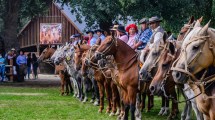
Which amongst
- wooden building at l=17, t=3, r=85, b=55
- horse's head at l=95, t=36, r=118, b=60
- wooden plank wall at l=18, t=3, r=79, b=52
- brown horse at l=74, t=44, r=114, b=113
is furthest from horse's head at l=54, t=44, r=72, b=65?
wooden plank wall at l=18, t=3, r=79, b=52

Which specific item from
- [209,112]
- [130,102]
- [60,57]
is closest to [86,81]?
[60,57]

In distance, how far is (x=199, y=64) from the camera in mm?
7625

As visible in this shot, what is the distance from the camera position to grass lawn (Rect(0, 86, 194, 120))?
1527 cm

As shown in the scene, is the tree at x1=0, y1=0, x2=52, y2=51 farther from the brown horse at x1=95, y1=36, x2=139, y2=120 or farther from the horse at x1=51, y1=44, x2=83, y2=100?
the brown horse at x1=95, y1=36, x2=139, y2=120

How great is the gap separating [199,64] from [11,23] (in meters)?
27.5

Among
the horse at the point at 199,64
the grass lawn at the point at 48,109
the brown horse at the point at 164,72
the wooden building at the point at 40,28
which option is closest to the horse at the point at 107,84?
the grass lawn at the point at 48,109

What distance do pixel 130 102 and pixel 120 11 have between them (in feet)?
48.6

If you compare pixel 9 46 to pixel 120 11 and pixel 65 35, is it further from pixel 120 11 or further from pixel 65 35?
pixel 65 35

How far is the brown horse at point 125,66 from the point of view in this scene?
43.9 ft

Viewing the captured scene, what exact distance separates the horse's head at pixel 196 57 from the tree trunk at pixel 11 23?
88.4 ft

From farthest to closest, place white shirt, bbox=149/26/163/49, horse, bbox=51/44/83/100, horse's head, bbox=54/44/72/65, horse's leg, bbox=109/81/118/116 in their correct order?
horse's head, bbox=54/44/72/65 → horse, bbox=51/44/83/100 → horse's leg, bbox=109/81/118/116 → white shirt, bbox=149/26/163/49

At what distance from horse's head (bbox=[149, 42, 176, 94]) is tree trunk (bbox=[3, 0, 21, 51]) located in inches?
943

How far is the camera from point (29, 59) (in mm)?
40031

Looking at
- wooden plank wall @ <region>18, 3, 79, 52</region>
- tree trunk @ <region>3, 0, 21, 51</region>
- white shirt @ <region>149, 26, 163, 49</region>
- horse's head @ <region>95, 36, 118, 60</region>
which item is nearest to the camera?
white shirt @ <region>149, 26, 163, 49</region>
